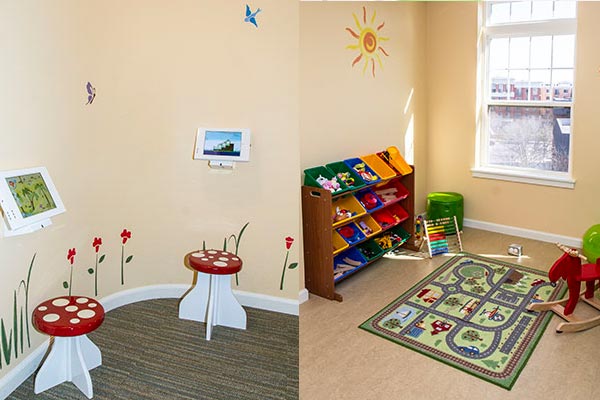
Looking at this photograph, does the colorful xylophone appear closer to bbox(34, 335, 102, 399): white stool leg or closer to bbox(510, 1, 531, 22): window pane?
bbox(510, 1, 531, 22): window pane

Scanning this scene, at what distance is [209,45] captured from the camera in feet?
8.61

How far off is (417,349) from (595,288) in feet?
4.85

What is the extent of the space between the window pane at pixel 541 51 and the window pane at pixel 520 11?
0.20 m

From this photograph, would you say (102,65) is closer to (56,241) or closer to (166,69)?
(166,69)

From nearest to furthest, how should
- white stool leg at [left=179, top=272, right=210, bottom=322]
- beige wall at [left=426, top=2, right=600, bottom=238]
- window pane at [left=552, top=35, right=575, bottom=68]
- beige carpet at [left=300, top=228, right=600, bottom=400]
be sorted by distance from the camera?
beige carpet at [left=300, top=228, right=600, bottom=400] → white stool leg at [left=179, top=272, right=210, bottom=322] → beige wall at [left=426, top=2, right=600, bottom=238] → window pane at [left=552, top=35, right=575, bottom=68]

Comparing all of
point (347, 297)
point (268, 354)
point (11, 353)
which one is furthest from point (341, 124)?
point (11, 353)

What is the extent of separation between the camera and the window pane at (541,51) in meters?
4.61

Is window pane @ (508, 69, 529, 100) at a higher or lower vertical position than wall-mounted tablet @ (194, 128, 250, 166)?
higher

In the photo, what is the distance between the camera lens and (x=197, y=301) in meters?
3.11

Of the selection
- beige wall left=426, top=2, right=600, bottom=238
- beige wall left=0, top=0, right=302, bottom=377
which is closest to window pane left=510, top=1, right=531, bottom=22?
beige wall left=426, top=2, right=600, bottom=238

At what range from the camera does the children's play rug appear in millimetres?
2988

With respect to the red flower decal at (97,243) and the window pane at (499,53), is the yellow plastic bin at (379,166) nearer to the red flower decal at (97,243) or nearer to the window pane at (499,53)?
the window pane at (499,53)

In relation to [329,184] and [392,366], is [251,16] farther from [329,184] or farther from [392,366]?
[392,366]

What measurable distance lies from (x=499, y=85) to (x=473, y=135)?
488 mm
